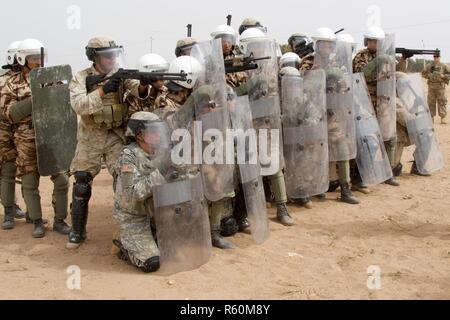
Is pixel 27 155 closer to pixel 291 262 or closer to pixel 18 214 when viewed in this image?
pixel 18 214

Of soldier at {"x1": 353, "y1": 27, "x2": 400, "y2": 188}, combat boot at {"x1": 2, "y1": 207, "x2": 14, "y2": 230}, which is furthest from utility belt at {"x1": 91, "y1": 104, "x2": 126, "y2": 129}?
soldier at {"x1": 353, "y1": 27, "x2": 400, "y2": 188}

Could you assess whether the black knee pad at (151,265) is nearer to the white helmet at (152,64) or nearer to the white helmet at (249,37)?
the white helmet at (152,64)

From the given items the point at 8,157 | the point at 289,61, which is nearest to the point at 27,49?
the point at 8,157

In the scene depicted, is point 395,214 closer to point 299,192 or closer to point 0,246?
point 299,192

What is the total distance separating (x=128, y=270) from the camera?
480cm

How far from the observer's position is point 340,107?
6.65 m

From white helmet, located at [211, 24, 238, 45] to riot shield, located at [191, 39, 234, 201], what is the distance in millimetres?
1544

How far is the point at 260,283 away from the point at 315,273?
1.69 feet

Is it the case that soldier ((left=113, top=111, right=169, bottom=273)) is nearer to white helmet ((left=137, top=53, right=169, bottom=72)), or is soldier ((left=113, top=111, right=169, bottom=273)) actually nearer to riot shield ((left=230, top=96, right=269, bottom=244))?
white helmet ((left=137, top=53, right=169, bottom=72))

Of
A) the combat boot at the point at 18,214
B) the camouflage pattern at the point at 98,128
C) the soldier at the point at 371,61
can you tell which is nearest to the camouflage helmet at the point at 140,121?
the camouflage pattern at the point at 98,128

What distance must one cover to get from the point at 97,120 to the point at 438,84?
12.2 m

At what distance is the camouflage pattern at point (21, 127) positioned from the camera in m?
5.69

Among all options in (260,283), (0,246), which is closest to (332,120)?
(260,283)
